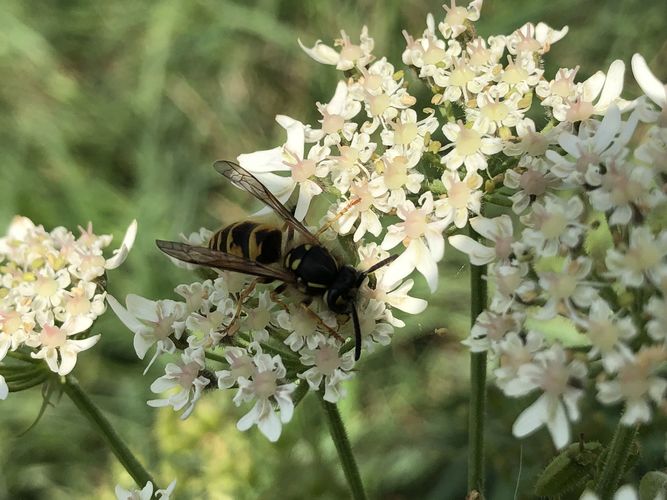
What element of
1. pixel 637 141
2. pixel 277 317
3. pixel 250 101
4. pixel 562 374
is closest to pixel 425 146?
pixel 277 317

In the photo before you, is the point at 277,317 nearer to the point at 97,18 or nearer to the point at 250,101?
the point at 250,101

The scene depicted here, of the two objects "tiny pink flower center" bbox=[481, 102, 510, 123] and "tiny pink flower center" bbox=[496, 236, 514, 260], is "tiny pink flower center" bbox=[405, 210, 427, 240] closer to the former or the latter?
"tiny pink flower center" bbox=[496, 236, 514, 260]

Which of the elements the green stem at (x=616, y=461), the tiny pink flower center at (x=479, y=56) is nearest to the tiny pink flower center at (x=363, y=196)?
the tiny pink flower center at (x=479, y=56)

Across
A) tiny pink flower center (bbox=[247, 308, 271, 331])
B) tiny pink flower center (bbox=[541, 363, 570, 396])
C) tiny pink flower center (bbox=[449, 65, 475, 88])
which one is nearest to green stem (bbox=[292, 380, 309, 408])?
tiny pink flower center (bbox=[247, 308, 271, 331])

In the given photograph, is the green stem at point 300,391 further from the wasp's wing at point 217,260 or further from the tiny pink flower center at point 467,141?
the tiny pink flower center at point 467,141

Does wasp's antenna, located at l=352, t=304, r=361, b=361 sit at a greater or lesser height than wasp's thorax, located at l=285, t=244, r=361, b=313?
lesser
